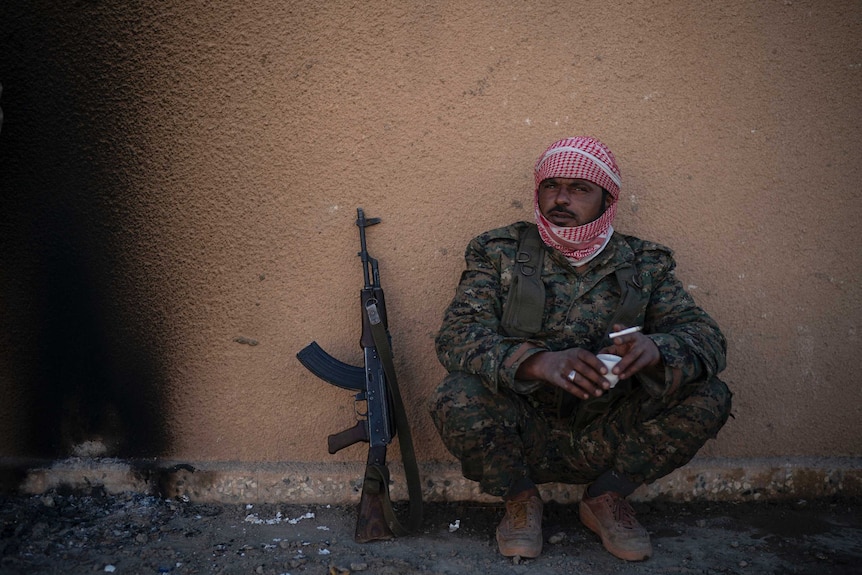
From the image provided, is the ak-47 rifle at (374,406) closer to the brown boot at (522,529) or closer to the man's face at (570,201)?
the brown boot at (522,529)

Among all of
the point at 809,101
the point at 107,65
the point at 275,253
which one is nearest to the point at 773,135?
the point at 809,101

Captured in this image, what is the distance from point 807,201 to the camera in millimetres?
3045

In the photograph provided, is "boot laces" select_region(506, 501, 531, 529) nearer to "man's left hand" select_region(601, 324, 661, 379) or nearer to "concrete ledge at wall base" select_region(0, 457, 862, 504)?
"concrete ledge at wall base" select_region(0, 457, 862, 504)

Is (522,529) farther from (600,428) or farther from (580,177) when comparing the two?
(580,177)

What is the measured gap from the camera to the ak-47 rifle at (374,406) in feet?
8.56

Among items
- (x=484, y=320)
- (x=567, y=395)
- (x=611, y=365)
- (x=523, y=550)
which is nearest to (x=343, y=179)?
(x=484, y=320)

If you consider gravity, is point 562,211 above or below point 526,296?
above

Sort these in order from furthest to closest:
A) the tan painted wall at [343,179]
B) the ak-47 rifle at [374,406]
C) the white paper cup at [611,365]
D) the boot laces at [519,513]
→ the tan painted wall at [343,179] → the ak-47 rifle at [374,406] → the boot laces at [519,513] → the white paper cup at [611,365]

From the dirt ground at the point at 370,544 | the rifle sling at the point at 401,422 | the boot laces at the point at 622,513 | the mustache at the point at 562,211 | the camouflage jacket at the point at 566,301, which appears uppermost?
the mustache at the point at 562,211

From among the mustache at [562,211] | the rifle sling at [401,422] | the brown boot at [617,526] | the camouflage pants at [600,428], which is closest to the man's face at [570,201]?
the mustache at [562,211]

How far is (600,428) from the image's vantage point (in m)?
2.58

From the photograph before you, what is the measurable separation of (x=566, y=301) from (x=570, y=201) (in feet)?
1.22

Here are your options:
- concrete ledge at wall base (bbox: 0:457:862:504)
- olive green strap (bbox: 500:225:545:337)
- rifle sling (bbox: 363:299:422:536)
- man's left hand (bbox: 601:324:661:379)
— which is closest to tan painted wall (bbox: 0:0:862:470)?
concrete ledge at wall base (bbox: 0:457:862:504)

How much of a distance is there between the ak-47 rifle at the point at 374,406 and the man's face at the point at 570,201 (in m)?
0.73
